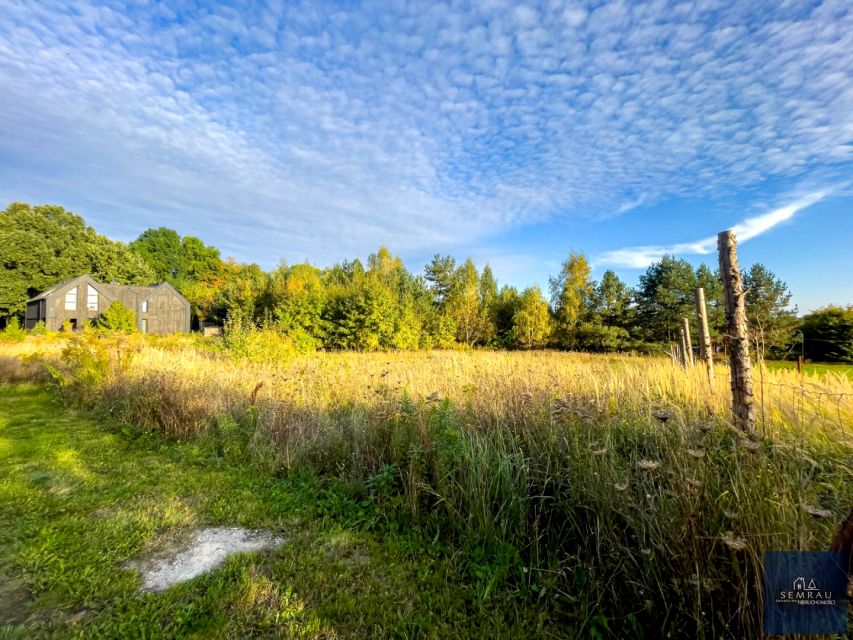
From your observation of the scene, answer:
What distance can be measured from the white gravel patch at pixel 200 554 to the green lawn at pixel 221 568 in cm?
10

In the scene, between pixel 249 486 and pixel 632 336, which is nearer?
pixel 249 486

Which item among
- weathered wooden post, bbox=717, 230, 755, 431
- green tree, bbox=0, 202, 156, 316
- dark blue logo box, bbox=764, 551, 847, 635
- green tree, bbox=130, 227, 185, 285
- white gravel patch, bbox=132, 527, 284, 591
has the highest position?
green tree, bbox=130, 227, 185, 285

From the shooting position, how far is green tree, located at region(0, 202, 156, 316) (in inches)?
1288

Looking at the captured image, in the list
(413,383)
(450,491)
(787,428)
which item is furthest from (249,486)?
(787,428)

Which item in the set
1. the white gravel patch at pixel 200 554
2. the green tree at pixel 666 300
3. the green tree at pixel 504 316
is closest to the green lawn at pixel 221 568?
the white gravel patch at pixel 200 554

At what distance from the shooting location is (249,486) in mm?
3674

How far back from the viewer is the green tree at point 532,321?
833 inches

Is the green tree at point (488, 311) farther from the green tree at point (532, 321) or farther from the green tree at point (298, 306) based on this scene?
the green tree at point (298, 306)

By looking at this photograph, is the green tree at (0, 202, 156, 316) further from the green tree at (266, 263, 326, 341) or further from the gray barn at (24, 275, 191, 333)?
the green tree at (266, 263, 326, 341)

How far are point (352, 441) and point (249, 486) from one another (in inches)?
44.5

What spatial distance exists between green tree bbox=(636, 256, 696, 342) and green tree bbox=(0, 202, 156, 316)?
5404cm

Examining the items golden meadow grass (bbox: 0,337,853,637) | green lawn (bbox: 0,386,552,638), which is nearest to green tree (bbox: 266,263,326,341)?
golden meadow grass (bbox: 0,337,853,637)

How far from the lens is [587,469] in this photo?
2.55 m

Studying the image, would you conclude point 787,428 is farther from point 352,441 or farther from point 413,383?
point 413,383
